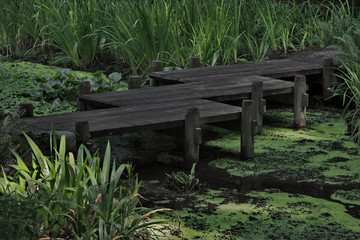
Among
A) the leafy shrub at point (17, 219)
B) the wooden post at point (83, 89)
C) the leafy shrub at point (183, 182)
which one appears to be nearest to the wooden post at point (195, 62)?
the wooden post at point (83, 89)

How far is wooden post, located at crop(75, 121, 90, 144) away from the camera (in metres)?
4.52

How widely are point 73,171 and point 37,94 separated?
401 centimetres

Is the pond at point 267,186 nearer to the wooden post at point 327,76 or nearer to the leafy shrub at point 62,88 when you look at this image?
the wooden post at point 327,76

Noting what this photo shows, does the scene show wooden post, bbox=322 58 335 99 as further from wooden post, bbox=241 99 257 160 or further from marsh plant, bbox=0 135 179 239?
marsh plant, bbox=0 135 179 239

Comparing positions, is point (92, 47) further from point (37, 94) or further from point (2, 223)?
point (2, 223)

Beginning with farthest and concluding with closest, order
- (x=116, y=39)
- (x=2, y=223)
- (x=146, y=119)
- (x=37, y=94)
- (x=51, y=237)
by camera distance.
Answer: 1. (x=116, y=39)
2. (x=37, y=94)
3. (x=146, y=119)
4. (x=51, y=237)
5. (x=2, y=223)

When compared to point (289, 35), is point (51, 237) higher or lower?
lower

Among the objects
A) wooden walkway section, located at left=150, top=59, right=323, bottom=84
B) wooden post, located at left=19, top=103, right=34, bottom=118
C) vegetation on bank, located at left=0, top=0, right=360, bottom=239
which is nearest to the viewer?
vegetation on bank, located at left=0, top=0, right=360, bottom=239

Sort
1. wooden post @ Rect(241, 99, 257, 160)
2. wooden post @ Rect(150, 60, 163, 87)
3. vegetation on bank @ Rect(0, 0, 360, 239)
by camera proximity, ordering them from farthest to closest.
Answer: wooden post @ Rect(150, 60, 163, 87), wooden post @ Rect(241, 99, 257, 160), vegetation on bank @ Rect(0, 0, 360, 239)

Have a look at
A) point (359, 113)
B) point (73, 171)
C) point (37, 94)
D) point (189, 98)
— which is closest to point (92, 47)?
point (37, 94)

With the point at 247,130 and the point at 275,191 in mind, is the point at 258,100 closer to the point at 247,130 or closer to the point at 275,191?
the point at 247,130

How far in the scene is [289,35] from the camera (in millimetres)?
8969

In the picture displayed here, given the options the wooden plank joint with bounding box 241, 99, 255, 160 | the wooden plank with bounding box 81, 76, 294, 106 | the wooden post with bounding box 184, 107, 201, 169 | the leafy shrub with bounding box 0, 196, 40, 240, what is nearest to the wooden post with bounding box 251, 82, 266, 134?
the wooden plank with bounding box 81, 76, 294, 106

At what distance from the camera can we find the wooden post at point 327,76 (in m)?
7.26
